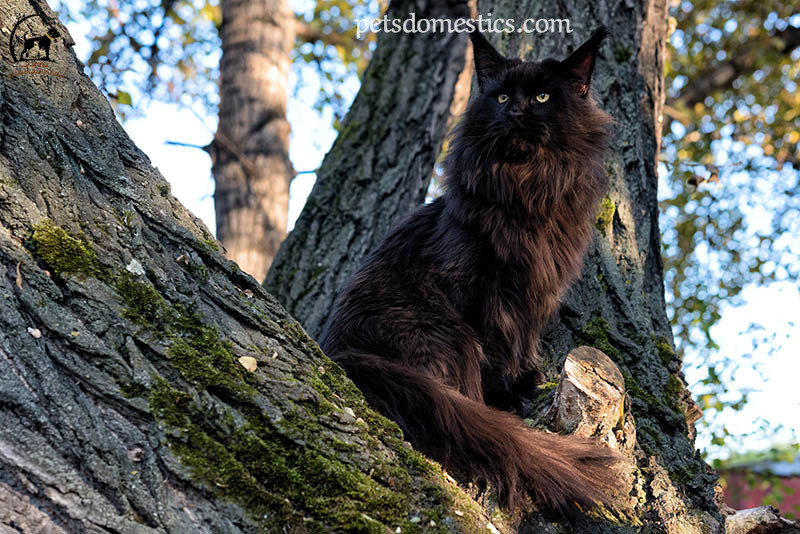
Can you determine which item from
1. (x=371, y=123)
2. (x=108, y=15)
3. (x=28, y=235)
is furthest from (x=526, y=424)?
(x=108, y=15)

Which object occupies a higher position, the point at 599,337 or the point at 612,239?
the point at 612,239

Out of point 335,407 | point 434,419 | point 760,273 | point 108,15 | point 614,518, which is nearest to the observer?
point 335,407

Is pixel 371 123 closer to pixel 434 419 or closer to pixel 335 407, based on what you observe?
pixel 434 419

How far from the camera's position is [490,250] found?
2887 millimetres

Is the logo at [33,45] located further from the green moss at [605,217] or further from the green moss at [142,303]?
the green moss at [605,217]

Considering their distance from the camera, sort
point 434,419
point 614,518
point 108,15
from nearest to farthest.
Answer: point 614,518, point 434,419, point 108,15

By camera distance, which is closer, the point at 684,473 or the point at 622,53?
the point at 684,473

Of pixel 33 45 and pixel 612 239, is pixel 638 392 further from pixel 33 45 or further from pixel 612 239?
pixel 33 45

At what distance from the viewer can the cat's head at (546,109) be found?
3002mm

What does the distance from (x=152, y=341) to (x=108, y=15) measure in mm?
6549

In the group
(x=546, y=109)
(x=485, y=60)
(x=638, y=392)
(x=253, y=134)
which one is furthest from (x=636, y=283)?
(x=253, y=134)

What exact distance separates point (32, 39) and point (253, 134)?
4.05 metres

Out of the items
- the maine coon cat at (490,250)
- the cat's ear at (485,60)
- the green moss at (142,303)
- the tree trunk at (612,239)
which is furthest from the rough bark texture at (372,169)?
the green moss at (142,303)

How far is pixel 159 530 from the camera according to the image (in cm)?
127
